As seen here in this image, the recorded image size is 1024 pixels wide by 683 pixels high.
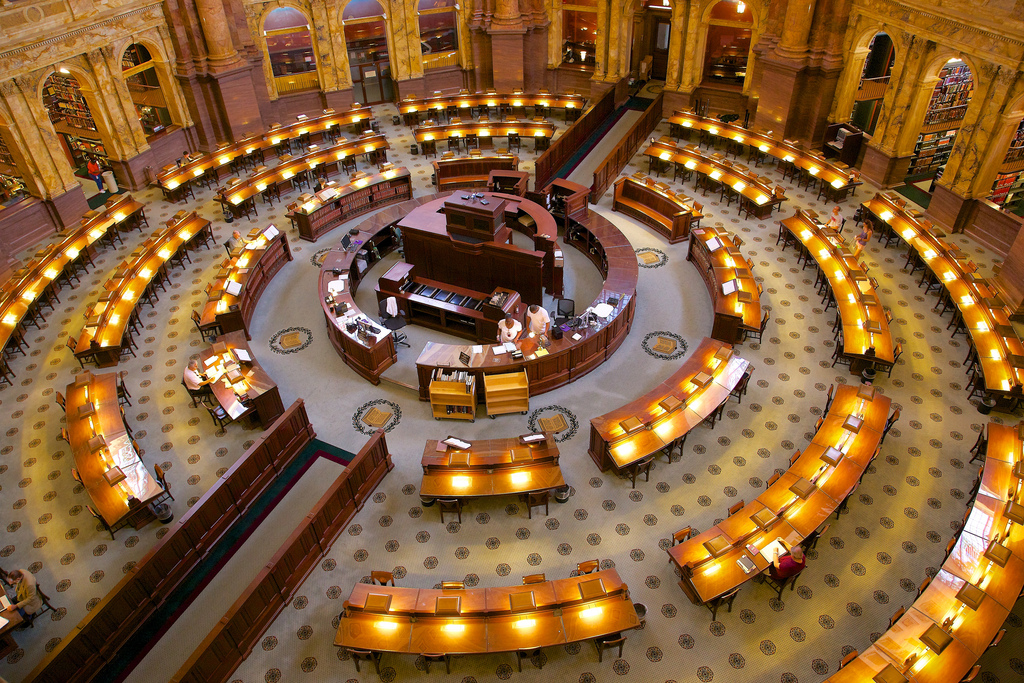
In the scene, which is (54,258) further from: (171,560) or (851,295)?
(851,295)

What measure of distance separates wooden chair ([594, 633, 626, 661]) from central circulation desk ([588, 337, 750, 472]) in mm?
2758

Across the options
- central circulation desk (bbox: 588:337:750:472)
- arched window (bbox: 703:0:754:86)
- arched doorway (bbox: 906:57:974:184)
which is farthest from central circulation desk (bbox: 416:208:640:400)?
arched window (bbox: 703:0:754:86)

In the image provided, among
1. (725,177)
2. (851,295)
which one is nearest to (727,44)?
(725,177)

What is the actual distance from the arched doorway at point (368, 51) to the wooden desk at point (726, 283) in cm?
1573

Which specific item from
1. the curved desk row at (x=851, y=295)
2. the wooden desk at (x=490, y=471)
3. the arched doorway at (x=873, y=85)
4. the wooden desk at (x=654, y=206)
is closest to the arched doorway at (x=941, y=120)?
the arched doorway at (x=873, y=85)

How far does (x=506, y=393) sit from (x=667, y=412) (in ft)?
10.00

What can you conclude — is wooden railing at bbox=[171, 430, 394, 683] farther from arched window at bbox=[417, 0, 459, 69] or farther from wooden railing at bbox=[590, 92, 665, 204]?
arched window at bbox=[417, 0, 459, 69]

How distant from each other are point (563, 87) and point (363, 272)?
1381 centimetres

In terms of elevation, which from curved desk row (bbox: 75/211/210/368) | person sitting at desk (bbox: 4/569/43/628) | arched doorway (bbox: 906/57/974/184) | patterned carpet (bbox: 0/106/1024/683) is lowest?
patterned carpet (bbox: 0/106/1024/683)

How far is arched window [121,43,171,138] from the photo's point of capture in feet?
71.9

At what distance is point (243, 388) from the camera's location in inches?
483

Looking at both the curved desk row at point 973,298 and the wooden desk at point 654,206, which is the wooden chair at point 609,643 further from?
the wooden desk at point 654,206

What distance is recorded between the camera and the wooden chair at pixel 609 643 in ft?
27.7

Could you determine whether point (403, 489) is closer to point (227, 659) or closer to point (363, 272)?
point (227, 659)
